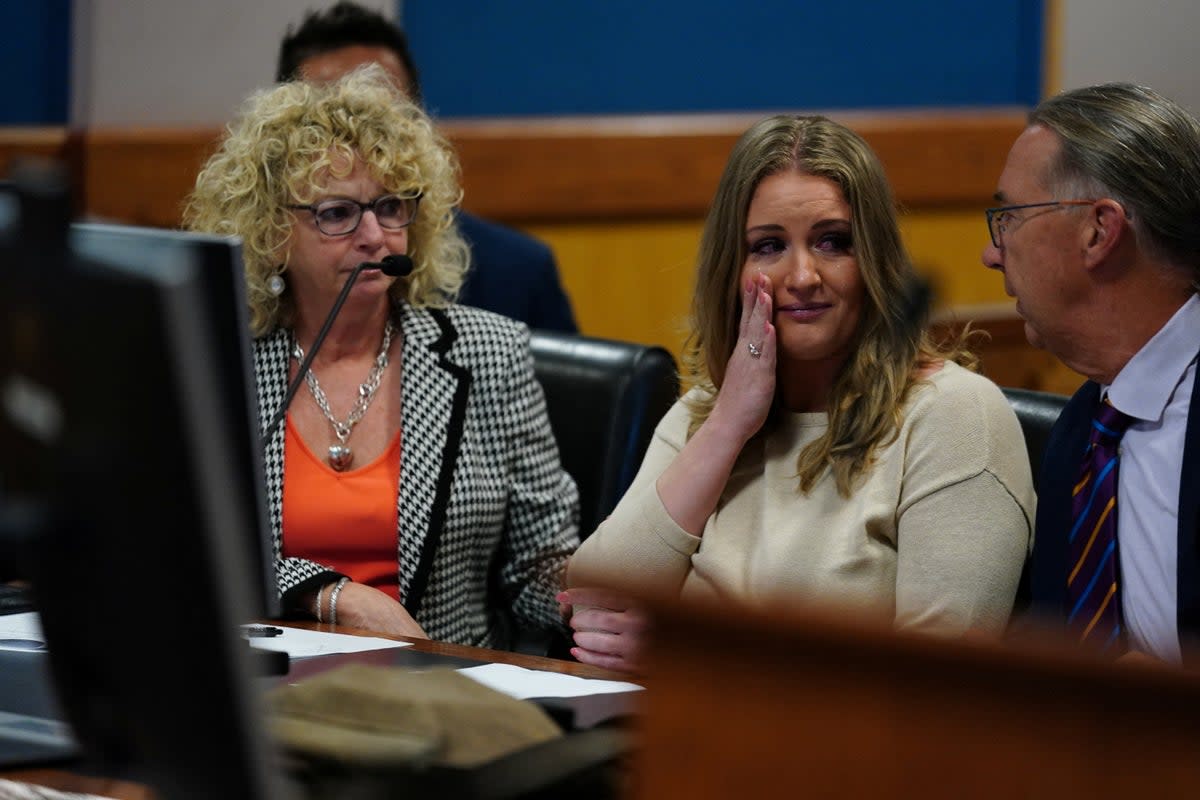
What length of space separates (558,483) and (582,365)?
0.20 m

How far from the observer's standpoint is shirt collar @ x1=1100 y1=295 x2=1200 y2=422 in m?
1.71

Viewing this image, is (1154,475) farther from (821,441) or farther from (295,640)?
(295,640)

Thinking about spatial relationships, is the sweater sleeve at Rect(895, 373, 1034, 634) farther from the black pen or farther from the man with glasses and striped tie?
the black pen

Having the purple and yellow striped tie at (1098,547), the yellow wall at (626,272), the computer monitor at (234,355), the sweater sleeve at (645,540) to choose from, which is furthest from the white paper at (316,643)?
the yellow wall at (626,272)

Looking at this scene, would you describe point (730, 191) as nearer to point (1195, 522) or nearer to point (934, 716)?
point (1195, 522)

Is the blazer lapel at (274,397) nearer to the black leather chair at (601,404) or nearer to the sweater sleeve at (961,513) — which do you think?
the black leather chair at (601,404)

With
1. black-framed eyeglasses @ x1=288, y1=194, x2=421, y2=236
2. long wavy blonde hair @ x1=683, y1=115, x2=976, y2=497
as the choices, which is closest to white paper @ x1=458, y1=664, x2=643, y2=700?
long wavy blonde hair @ x1=683, y1=115, x2=976, y2=497

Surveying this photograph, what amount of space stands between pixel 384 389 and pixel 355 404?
0.05 m

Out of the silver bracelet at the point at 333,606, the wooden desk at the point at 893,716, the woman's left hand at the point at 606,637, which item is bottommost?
the silver bracelet at the point at 333,606

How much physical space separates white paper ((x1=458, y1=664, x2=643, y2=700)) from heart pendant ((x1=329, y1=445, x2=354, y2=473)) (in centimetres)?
77

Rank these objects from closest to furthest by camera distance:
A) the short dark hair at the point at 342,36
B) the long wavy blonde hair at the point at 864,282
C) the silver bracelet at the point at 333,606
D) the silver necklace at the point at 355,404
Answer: the long wavy blonde hair at the point at 864,282 < the silver bracelet at the point at 333,606 < the silver necklace at the point at 355,404 < the short dark hair at the point at 342,36

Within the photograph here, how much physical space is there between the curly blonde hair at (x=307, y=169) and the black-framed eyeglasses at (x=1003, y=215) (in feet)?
3.10

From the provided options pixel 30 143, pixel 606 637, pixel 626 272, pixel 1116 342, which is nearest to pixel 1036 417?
pixel 1116 342

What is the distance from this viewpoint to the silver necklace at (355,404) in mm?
2324
